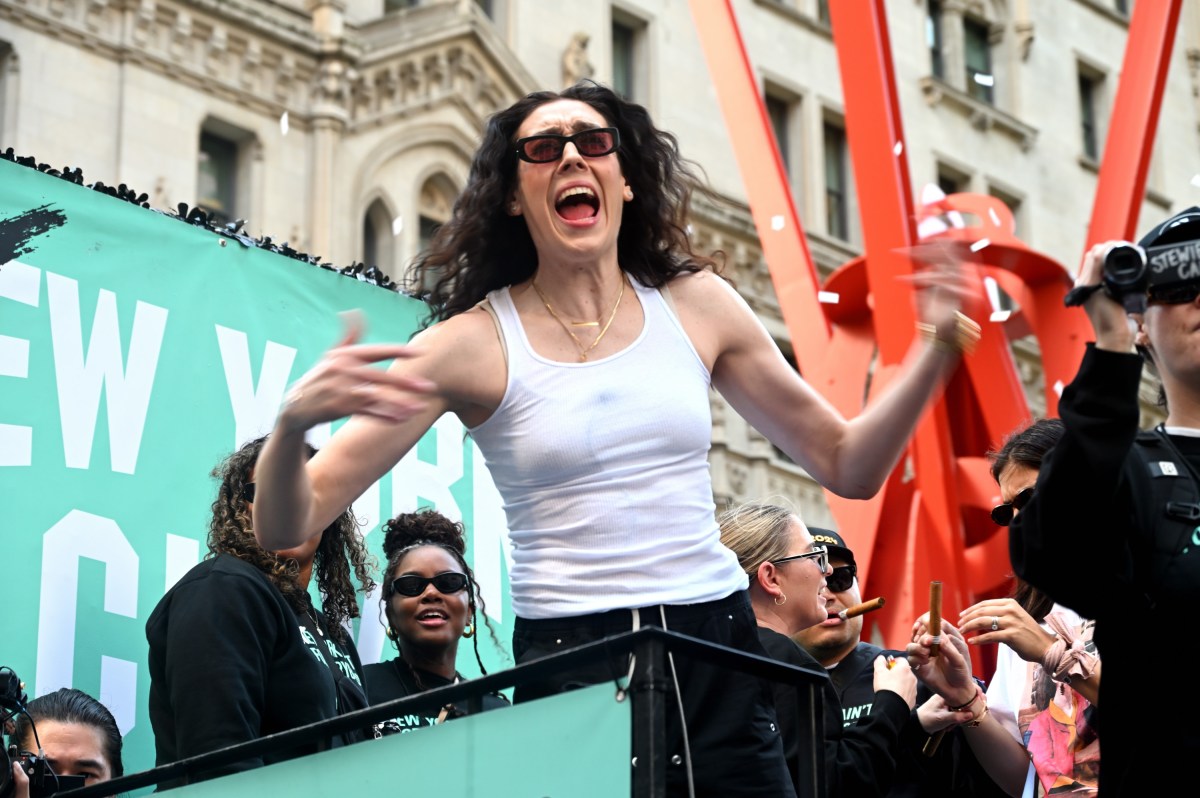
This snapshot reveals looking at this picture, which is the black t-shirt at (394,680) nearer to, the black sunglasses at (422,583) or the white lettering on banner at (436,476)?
the black sunglasses at (422,583)

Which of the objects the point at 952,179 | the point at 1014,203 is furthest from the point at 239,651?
the point at 1014,203

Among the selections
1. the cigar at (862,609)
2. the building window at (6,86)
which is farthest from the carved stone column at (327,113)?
the cigar at (862,609)

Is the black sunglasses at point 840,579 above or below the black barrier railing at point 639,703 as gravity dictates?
above

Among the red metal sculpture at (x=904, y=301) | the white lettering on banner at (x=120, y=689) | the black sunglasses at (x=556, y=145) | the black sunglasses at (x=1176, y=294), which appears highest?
the red metal sculpture at (x=904, y=301)

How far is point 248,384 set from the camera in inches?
234

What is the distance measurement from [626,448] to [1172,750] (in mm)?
1029

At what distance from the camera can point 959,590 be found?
472 inches

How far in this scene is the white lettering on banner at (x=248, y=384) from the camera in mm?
5871

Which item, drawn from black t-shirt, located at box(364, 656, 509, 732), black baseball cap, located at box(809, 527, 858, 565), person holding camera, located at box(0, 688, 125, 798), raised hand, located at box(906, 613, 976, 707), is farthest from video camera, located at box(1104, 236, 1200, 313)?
person holding camera, located at box(0, 688, 125, 798)

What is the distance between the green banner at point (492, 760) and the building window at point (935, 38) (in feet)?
82.8

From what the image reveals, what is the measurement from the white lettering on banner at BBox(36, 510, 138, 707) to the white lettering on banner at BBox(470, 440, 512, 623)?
5.01 ft

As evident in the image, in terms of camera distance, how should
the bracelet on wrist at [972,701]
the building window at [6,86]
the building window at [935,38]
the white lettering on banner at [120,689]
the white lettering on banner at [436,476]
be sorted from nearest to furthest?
1. the bracelet on wrist at [972,701]
2. the white lettering on banner at [120,689]
3. the white lettering on banner at [436,476]
4. the building window at [6,86]
5. the building window at [935,38]

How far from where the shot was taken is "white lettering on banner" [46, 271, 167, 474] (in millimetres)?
5352

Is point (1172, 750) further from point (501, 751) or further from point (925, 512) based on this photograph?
point (925, 512)
